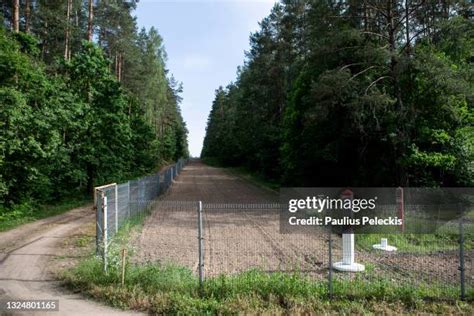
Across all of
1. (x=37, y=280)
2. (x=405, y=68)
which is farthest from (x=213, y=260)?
(x=405, y=68)

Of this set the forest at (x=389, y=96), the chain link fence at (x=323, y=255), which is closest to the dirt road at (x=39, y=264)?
the chain link fence at (x=323, y=255)

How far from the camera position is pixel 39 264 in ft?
30.6

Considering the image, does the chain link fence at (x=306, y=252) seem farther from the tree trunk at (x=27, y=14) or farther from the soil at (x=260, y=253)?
the tree trunk at (x=27, y=14)

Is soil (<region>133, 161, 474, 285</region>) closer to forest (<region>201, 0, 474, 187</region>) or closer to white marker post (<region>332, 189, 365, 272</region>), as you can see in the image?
white marker post (<region>332, 189, 365, 272</region>)

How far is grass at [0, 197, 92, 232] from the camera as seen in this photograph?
50.9ft

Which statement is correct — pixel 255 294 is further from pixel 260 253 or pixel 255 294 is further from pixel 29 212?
pixel 29 212

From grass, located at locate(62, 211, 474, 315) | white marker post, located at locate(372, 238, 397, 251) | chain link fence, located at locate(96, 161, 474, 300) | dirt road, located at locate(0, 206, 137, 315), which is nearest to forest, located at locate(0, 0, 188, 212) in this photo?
dirt road, located at locate(0, 206, 137, 315)

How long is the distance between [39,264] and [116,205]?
2.34 metres

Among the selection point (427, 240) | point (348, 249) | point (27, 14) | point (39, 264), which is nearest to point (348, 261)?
point (348, 249)

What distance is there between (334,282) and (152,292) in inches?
125

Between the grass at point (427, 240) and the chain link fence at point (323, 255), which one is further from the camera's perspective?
the grass at point (427, 240)

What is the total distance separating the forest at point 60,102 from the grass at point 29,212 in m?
0.33

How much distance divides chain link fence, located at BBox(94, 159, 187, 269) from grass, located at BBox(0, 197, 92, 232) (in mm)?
3945

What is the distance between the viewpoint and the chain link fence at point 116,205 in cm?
902
